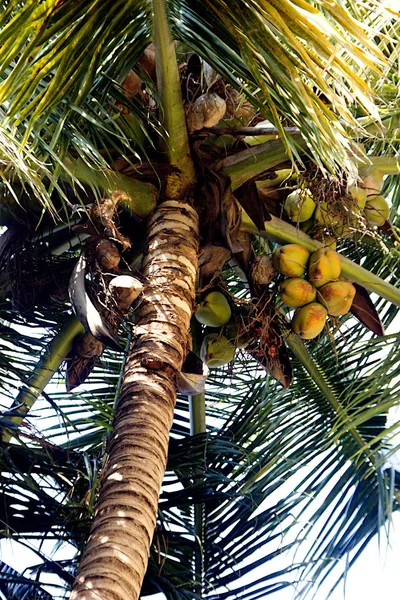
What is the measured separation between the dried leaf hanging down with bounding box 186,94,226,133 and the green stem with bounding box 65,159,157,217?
10.8 inches

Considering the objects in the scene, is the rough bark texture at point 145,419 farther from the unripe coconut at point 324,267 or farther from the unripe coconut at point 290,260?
the unripe coconut at point 324,267

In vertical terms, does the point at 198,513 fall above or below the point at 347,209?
below

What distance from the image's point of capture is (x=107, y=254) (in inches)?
110

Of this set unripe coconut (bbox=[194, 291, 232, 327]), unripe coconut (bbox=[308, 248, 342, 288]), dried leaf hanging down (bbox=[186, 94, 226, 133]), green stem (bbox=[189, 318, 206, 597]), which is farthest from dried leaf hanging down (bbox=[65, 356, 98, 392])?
dried leaf hanging down (bbox=[186, 94, 226, 133])

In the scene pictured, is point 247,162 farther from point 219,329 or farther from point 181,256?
point 219,329

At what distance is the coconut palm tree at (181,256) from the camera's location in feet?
7.25

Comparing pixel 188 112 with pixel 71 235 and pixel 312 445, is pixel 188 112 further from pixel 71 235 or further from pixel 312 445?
pixel 312 445

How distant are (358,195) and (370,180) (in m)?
0.13

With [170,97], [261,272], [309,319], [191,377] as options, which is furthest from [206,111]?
[191,377]

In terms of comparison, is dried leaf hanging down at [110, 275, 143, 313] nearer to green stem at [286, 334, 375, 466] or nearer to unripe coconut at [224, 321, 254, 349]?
unripe coconut at [224, 321, 254, 349]

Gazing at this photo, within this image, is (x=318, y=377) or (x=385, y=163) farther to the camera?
(x=318, y=377)

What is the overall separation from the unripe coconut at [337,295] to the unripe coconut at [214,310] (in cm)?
36

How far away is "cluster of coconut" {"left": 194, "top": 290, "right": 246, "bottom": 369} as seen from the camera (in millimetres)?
3223

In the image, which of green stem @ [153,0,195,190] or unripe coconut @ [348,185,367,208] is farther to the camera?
unripe coconut @ [348,185,367,208]
